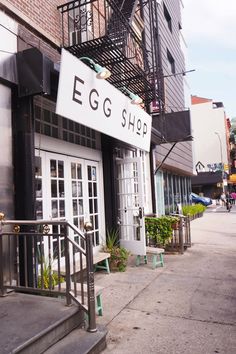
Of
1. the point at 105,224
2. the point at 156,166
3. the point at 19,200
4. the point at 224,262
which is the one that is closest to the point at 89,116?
the point at 19,200

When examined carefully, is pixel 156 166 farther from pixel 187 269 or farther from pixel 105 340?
pixel 105 340

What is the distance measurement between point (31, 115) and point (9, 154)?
0.66m

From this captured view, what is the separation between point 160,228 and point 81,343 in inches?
215

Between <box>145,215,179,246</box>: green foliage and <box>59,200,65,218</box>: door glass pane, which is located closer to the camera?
<box>59,200,65,218</box>: door glass pane

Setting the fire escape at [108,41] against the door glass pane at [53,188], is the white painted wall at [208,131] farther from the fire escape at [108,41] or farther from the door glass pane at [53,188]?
the door glass pane at [53,188]

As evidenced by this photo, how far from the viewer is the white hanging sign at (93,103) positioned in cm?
448

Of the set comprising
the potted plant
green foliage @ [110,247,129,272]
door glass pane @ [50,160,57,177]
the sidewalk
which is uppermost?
door glass pane @ [50,160,57,177]

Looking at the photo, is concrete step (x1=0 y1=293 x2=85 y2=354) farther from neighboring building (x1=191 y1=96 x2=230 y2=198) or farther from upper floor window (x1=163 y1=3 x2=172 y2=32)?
neighboring building (x1=191 y1=96 x2=230 y2=198)

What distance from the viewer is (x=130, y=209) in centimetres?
840

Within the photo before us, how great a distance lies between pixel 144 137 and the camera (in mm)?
7832

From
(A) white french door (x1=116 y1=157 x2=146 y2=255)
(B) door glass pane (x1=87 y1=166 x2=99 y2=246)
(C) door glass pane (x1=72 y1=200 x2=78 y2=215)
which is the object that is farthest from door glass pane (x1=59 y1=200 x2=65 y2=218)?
(A) white french door (x1=116 y1=157 x2=146 y2=255)

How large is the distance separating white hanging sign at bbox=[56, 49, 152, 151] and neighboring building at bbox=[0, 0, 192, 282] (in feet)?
0.05

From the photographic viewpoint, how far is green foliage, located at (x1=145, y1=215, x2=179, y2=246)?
859cm

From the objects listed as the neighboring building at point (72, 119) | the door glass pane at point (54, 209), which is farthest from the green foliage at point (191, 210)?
the door glass pane at point (54, 209)
